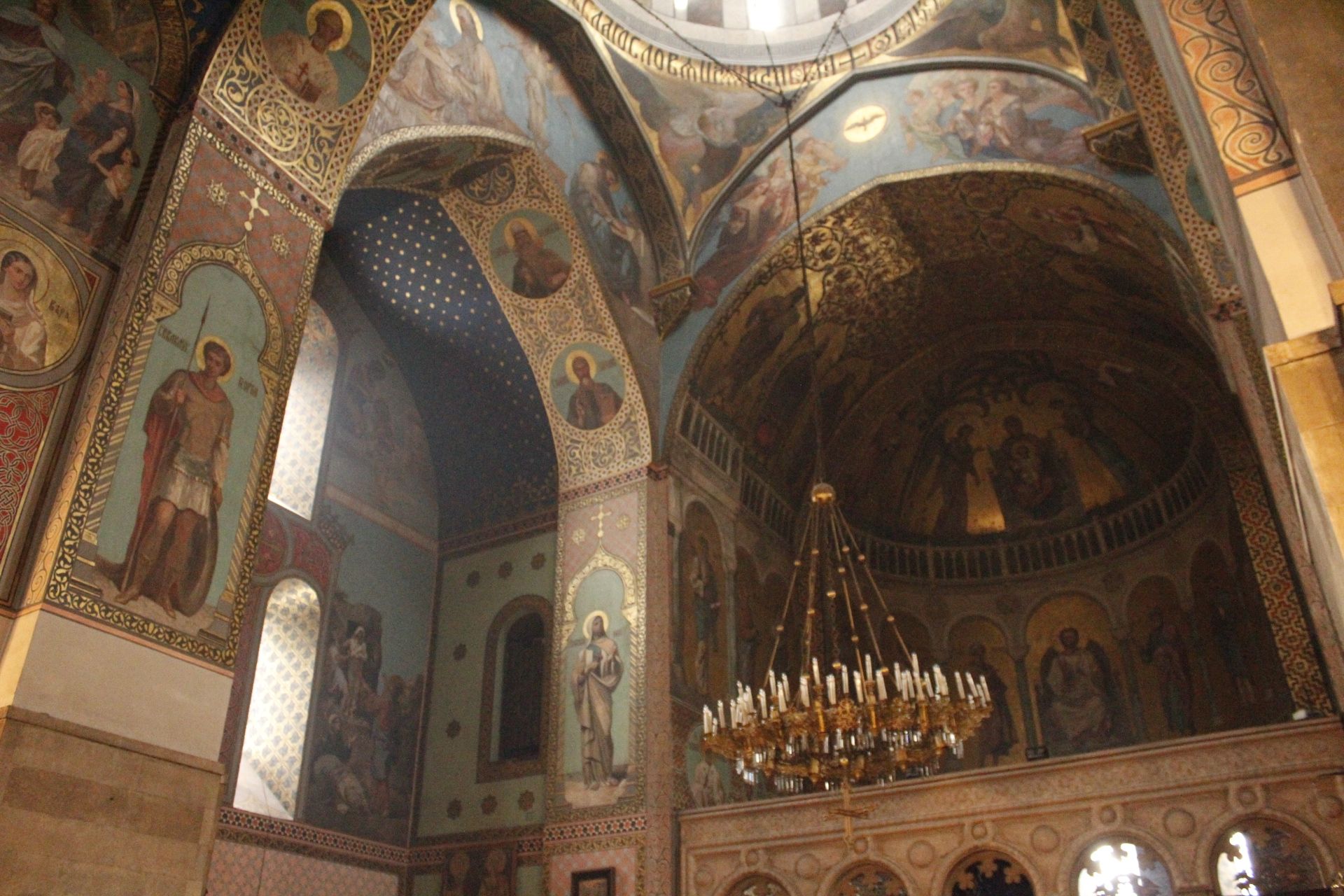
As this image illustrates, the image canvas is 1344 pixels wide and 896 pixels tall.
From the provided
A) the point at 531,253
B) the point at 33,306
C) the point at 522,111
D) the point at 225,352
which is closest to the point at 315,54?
the point at 225,352

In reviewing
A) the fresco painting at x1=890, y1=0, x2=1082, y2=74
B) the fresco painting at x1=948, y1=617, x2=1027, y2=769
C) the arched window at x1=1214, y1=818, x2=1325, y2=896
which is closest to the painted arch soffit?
the fresco painting at x1=890, y1=0, x2=1082, y2=74

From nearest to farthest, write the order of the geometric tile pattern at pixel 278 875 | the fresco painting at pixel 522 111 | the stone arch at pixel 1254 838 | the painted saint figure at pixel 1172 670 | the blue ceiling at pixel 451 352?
the stone arch at pixel 1254 838 < the geometric tile pattern at pixel 278 875 < the fresco painting at pixel 522 111 < the blue ceiling at pixel 451 352 < the painted saint figure at pixel 1172 670

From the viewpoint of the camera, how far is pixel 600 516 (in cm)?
1226

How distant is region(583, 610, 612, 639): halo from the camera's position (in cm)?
1152

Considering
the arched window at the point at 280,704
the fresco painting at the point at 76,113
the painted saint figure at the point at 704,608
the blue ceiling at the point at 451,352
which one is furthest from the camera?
the blue ceiling at the point at 451,352

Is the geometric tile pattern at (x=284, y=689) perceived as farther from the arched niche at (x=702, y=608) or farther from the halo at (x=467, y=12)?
the halo at (x=467, y=12)

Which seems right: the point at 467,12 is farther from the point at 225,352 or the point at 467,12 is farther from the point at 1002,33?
the point at 1002,33

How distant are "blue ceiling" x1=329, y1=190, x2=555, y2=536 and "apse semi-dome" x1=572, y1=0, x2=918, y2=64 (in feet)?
11.2

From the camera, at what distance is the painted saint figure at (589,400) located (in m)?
12.5

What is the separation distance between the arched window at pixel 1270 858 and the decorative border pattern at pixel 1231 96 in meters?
5.90

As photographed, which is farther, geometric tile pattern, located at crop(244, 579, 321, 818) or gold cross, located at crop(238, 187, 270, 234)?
geometric tile pattern, located at crop(244, 579, 321, 818)

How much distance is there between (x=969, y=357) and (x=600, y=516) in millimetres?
6596

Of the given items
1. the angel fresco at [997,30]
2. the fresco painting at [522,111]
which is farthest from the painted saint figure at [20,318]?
the angel fresco at [997,30]

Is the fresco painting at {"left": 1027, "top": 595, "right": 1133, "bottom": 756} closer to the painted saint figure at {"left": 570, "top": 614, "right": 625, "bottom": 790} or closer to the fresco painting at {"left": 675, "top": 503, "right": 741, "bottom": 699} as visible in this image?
the fresco painting at {"left": 675, "top": 503, "right": 741, "bottom": 699}
